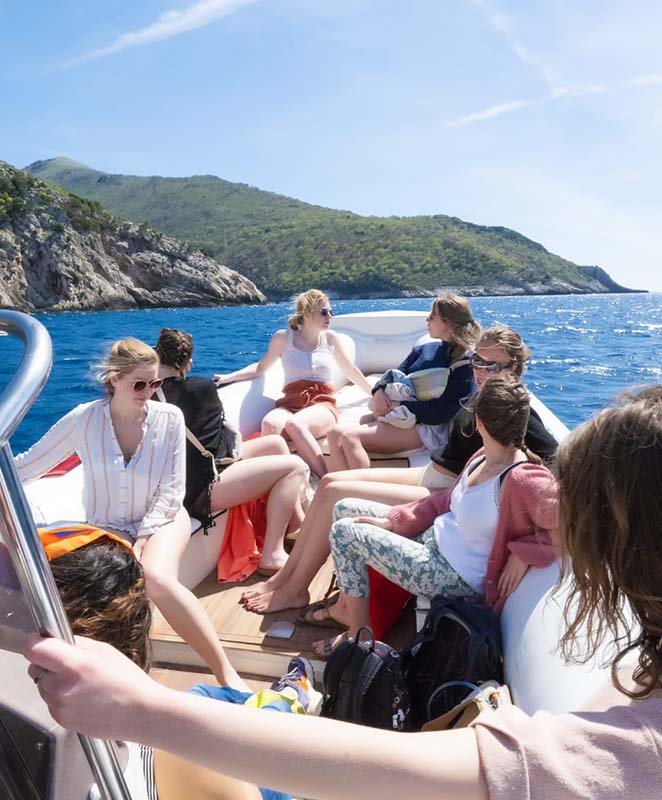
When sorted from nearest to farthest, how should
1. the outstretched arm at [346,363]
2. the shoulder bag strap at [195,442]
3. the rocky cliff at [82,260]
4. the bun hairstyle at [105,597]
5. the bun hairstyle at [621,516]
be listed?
1. the bun hairstyle at [621,516]
2. the bun hairstyle at [105,597]
3. the shoulder bag strap at [195,442]
4. the outstretched arm at [346,363]
5. the rocky cliff at [82,260]

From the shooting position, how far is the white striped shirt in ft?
6.47

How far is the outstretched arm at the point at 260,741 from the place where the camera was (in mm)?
546

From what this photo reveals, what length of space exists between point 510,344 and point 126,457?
1.49 meters

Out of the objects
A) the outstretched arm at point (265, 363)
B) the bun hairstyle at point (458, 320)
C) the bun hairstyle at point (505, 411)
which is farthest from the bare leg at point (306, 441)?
the bun hairstyle at point (505, 411)

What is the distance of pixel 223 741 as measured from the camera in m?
0.58

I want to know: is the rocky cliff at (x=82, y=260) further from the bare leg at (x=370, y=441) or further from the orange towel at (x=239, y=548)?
the orange towel at (x=239, y=548)

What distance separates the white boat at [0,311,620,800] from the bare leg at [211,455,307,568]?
18 cm

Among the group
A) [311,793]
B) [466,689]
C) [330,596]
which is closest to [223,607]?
[330,596]

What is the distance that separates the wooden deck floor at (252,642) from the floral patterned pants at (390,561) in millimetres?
272

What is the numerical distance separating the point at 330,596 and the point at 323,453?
1.12 meters

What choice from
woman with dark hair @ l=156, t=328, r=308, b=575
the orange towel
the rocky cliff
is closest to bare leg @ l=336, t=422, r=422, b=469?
woman with dark hair @ l=156, t=328, r=308, b=575

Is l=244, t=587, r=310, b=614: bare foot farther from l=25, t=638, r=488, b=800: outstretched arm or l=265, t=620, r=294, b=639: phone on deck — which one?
l=25, t=638, r=488, b=800: outstretched arm

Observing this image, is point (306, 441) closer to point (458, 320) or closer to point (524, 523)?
point (458, 320)

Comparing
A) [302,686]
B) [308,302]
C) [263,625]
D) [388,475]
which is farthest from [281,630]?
[308,302]
